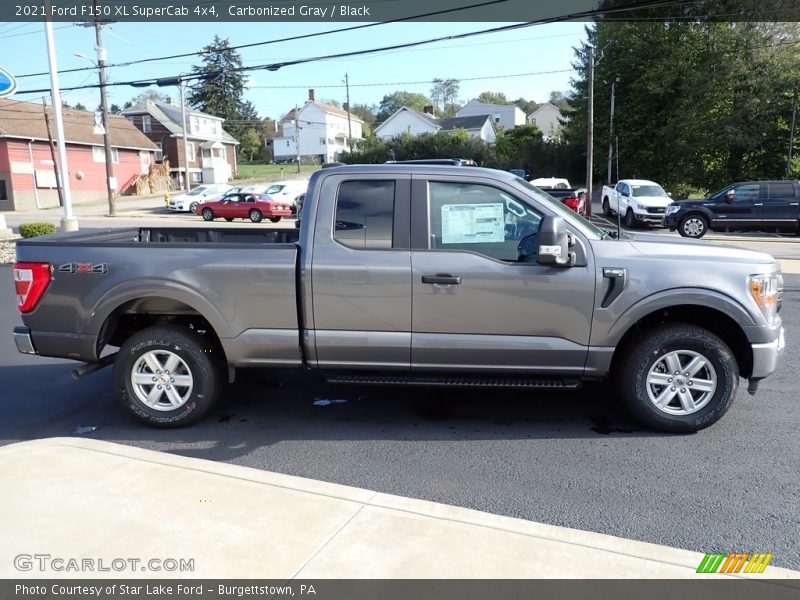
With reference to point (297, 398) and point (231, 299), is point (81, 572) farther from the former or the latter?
point (297, 398)

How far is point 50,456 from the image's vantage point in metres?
4.18

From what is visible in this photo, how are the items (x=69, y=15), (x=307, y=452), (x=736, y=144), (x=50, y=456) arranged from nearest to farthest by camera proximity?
(x=50, y=456) < (x=307, y=452) < (x=69, y=15) < (x=736, y=144)

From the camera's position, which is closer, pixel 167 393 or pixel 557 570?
pixel 557 570

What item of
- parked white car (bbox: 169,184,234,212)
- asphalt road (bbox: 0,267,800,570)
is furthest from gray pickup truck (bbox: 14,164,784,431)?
parked white car (bbox: 169,184,234,212)

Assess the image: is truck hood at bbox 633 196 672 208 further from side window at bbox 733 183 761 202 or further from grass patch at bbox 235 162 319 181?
grass patch at bbox 235 162 319 181

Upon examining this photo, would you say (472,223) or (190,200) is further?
(190,200)

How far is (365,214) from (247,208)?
25939 mm

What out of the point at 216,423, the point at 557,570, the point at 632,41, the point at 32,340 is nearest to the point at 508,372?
the point at 557,570

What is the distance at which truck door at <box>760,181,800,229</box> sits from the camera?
19.8 m

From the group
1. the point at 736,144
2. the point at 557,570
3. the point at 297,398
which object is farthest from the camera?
the point at 736,144

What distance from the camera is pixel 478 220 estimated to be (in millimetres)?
4691

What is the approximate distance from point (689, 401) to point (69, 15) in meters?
29.6

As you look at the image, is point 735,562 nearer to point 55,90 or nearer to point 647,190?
point 55,90
